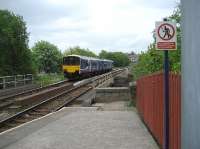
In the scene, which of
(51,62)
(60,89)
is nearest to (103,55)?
(51,62)

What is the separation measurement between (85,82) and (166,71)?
1447 inches

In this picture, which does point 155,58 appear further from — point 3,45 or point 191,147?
point 3,45

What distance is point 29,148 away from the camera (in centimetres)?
1096

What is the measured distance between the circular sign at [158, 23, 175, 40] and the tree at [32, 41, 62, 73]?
301ft

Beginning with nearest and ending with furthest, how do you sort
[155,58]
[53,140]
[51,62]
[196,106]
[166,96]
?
[196,106], [166,96], [53,140], [155,58], [51,62]

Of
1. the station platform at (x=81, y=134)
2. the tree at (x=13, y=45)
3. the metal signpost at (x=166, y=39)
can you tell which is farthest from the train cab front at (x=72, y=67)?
the metal signpost at (x=166, y=39)

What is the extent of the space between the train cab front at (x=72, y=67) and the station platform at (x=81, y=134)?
113 feet

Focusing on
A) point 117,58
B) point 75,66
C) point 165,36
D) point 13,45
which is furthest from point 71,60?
point 117,58

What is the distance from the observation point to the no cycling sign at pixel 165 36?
7.93 metres

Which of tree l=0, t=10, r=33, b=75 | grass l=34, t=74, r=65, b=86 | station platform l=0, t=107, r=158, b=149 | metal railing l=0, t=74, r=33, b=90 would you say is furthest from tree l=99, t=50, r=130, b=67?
station platform l=0, t=107, r=158, b=149

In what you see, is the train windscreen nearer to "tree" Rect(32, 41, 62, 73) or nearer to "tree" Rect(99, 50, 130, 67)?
"tree" Rect(32, 41, 62, 73)

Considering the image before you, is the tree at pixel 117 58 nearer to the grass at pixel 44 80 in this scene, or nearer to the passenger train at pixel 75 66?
the grass at pixel 44 80

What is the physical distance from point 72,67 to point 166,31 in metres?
44.7

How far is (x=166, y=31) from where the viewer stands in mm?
7973
